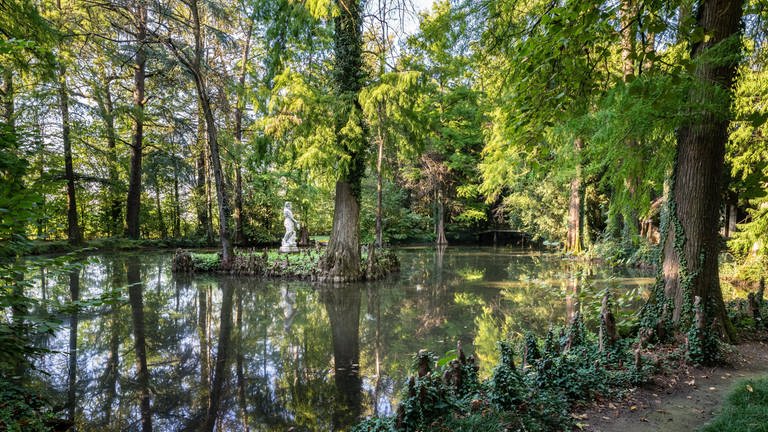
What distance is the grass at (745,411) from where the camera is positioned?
8.81 feet

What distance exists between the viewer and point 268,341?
6145 millimetres

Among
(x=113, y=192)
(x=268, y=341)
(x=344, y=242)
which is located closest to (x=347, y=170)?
(x=344, y=242)

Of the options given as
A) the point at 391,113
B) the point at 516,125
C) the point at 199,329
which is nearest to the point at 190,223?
the point at 391,113

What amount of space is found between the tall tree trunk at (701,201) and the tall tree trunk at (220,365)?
524cm

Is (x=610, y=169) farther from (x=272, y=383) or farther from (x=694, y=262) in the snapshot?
(x=272, y=383)

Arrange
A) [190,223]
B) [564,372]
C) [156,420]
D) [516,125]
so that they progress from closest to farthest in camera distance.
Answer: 1. [564,372]
2. [156,420]
3. [516,125]
4. [190,223]

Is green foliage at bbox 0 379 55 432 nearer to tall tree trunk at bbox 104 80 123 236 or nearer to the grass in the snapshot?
the grass

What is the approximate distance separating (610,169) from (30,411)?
5.97m

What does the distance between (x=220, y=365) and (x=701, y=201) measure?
626 centimetres

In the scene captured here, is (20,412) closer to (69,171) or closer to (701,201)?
(701,201)

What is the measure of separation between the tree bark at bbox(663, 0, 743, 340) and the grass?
1.17 m

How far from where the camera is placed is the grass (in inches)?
106

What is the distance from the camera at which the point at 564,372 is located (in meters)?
3.34

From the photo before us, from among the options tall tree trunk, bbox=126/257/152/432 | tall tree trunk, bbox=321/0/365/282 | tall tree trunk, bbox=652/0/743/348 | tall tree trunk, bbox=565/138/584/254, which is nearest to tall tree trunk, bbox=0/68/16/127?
tall tree trunk, bbox=126/257/152/432
